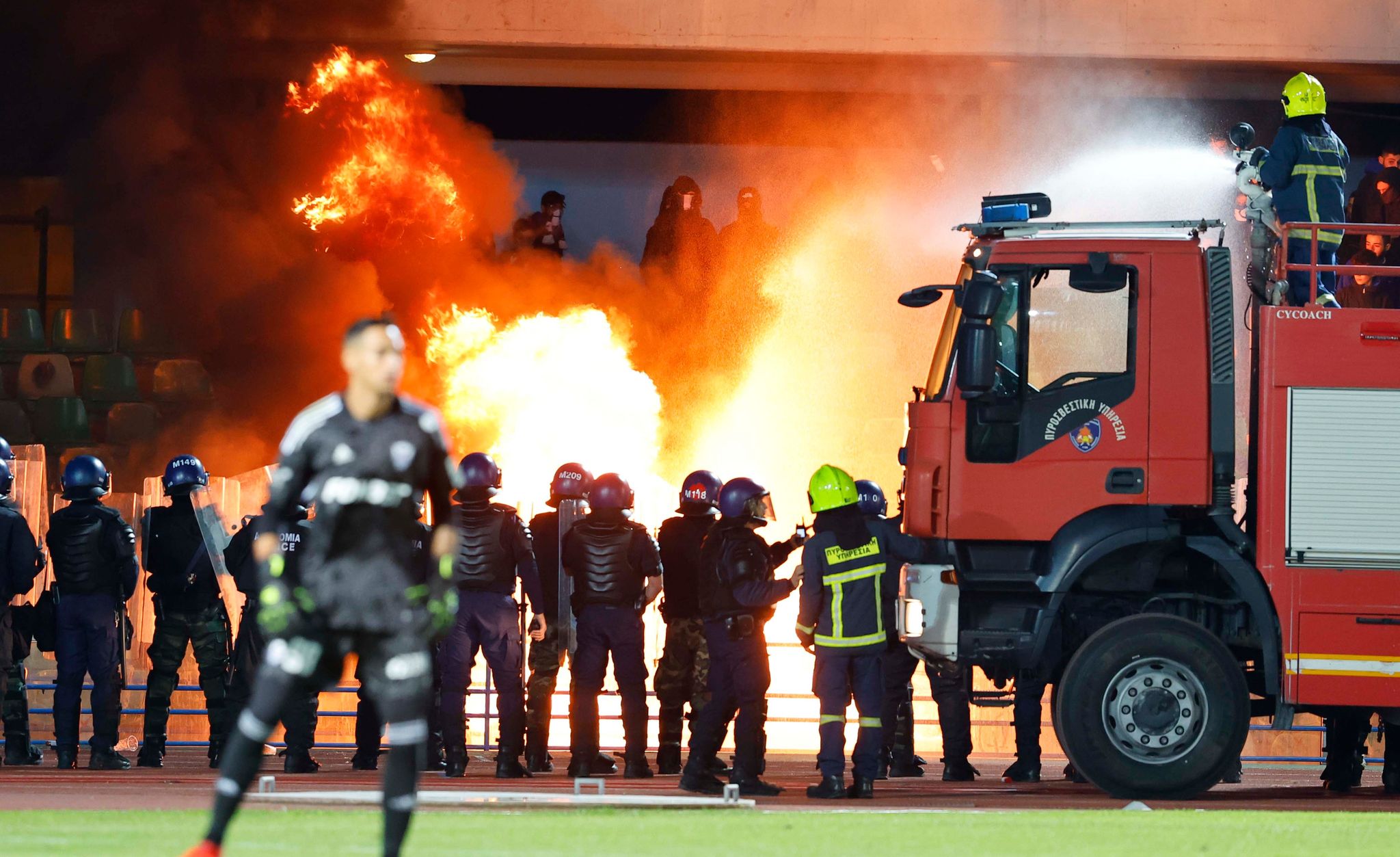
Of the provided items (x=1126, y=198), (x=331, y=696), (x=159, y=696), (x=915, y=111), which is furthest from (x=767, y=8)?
(x=159, y=696)

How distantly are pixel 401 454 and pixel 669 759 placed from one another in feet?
22.6

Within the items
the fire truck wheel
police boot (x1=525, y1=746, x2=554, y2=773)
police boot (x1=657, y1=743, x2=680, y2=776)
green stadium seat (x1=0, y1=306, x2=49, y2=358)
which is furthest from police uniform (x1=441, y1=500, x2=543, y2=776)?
green stadium seat (x1=0, y1=306, x2=49, y2=358)

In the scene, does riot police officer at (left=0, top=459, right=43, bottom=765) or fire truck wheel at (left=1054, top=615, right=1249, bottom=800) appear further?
riot police officer at (left=0, top=459, right=43, bottom=765)

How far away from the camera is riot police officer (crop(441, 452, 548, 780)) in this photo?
11.9 meters

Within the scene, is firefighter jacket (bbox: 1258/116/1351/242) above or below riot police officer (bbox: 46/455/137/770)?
above

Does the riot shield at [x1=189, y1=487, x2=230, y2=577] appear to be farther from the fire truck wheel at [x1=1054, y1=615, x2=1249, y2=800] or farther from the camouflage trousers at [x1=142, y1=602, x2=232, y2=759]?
the fire truck wheel at [x1=1054, y1=615, x2=1249, y2=800]

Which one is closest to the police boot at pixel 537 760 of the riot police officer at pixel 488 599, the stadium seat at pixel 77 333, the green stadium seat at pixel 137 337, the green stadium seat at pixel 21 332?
the riot police officer at pixel 488 599

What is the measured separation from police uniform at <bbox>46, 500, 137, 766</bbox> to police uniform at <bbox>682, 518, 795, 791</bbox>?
13.9ft

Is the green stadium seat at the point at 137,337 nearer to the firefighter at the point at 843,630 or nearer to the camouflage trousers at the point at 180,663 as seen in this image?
the camouflage trousers at the point at 180,663

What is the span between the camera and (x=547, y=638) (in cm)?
1221

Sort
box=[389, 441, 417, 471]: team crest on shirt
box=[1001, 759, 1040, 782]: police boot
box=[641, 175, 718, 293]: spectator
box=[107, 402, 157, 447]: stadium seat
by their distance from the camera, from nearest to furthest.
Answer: box=[389, 441, 417, 471]: team crest on shirt, box=[1001, 759, 1040, 782]: police boot, box=[107, 402, 157, 447]: stadium seat, box=[641, 175, 718, 293]: spectator

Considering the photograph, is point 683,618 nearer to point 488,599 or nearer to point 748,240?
point 488,599

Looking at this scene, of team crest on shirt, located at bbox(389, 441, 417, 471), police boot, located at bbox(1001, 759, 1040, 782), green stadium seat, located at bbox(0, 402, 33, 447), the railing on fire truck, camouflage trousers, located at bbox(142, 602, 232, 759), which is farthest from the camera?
green stadium seat, located at bbox(0, 402, 33, 447)

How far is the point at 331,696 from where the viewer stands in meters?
14.5
